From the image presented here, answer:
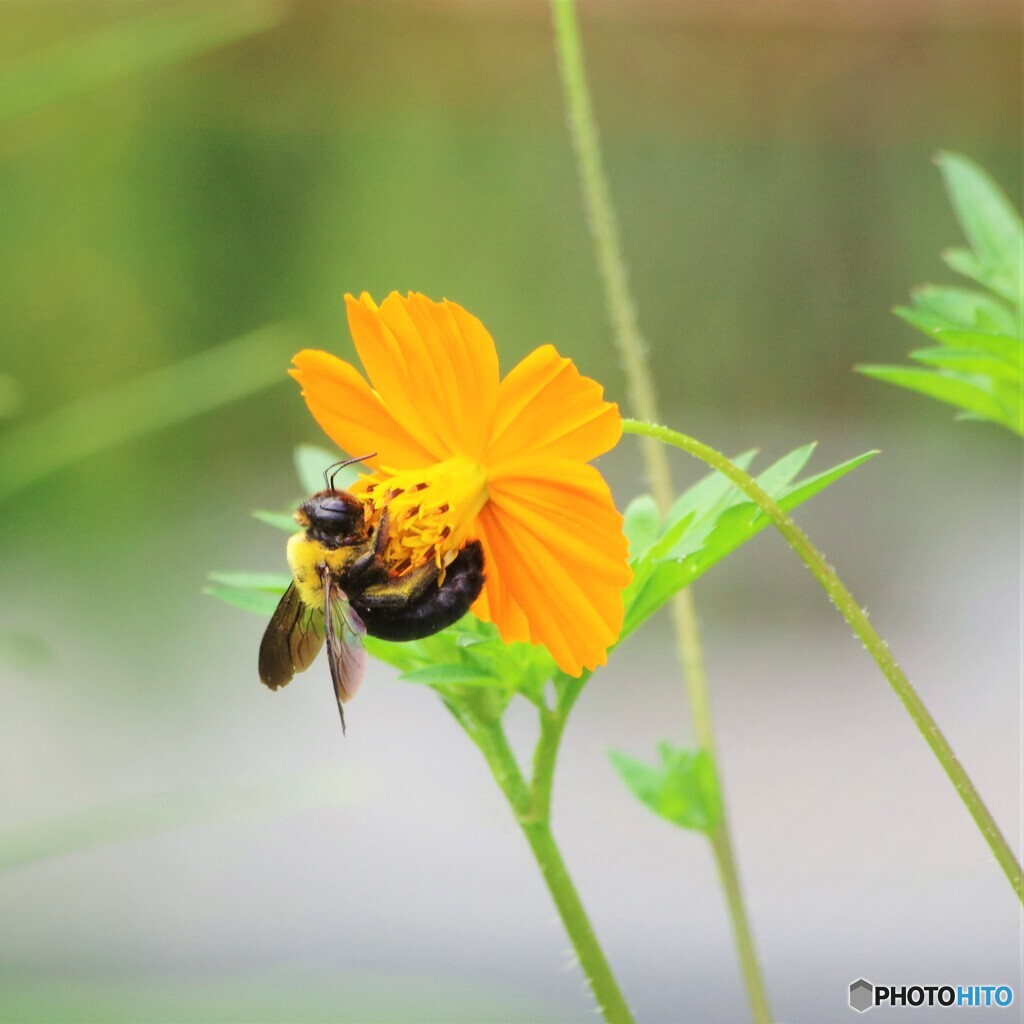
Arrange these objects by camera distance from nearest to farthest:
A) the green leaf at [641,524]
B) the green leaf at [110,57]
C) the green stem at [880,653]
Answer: the green stem at [880,653] < the green leaf at [641,524] < the green leaf at [110,57]

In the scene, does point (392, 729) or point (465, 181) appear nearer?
point (392, 729)

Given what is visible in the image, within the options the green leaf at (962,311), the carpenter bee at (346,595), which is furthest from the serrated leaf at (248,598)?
the green leaf at (962,311)

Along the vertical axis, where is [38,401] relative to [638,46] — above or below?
below

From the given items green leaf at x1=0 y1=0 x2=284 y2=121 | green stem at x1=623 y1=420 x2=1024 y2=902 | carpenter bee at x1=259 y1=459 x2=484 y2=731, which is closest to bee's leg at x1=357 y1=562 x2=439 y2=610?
carpenter bee at x1=259 y1=459 x2=484 y2=731

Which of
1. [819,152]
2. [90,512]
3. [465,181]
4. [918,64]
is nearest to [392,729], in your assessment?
[90,512]

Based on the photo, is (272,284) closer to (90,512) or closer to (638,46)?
(90,512)

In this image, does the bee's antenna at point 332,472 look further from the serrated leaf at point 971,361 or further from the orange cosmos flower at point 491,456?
the serrated leaf at point 971,361

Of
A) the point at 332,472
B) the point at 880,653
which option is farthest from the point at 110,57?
the point at 880,653
